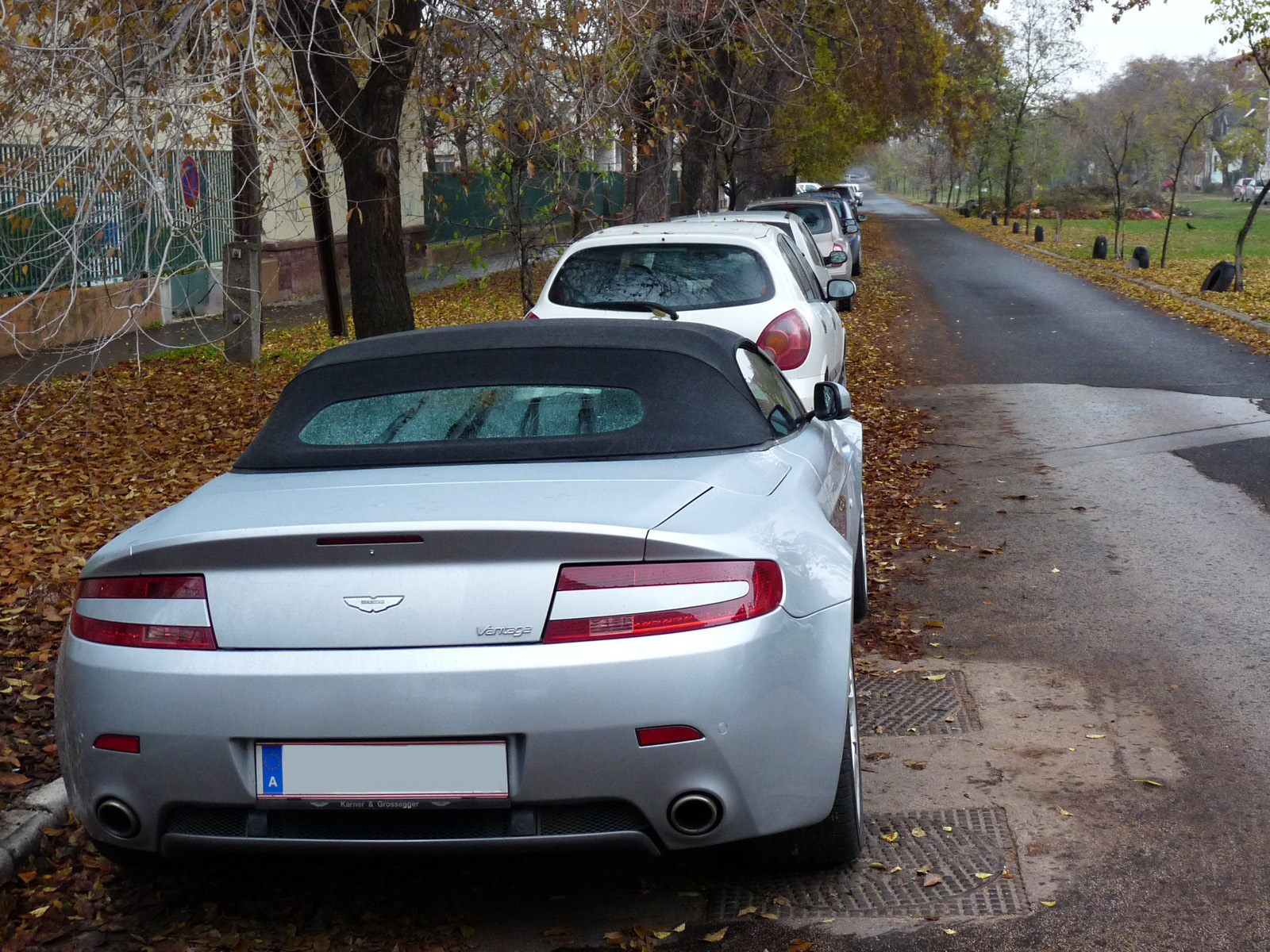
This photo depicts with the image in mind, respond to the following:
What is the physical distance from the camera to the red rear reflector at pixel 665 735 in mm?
3096

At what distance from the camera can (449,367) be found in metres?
4.43

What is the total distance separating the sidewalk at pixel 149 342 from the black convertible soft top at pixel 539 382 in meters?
2.82

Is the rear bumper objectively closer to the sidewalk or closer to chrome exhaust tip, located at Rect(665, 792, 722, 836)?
chrome exhaust tip, located at Rect(665, 792, 722, 836)

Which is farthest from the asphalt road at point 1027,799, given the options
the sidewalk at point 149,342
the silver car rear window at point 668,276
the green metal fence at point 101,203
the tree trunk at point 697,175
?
the tree trunk at point 697,175

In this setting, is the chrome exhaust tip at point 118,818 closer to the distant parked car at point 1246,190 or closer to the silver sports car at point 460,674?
the silver sports car at point 460,674

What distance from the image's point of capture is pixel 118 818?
3.32 m

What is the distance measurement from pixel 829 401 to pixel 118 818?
2.93 metres

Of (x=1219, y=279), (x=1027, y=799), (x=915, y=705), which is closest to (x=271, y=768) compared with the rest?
(x=1027, y=799)

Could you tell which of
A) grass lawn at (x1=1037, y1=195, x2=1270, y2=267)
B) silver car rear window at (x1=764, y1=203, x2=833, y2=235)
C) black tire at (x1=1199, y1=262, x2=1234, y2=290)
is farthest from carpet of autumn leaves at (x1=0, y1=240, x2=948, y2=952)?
grass lawn at (x1=1037, y1=195, x2=1270, y2=267)

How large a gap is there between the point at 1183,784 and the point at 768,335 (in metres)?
5.38

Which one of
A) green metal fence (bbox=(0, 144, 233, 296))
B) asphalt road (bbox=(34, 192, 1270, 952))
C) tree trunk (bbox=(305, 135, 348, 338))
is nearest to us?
asphalt road (bbox=(34, 192, 1270, 952))

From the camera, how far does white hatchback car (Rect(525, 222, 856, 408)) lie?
9.27 m

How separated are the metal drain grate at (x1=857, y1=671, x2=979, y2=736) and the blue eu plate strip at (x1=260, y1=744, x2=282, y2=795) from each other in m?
2.33

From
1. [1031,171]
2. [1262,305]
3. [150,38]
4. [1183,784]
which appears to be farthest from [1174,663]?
[1031,171]
